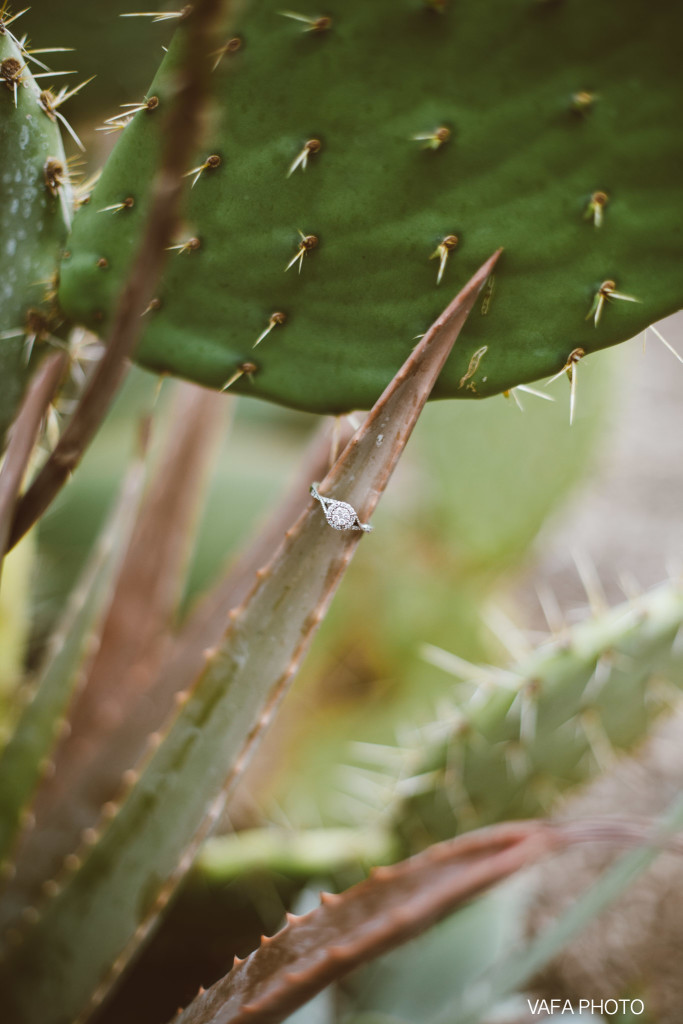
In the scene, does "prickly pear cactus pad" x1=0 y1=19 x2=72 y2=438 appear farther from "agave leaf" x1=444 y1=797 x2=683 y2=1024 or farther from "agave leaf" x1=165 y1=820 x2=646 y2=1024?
"agave leaf" x1=444 y1=797 x2=683 y2=1024

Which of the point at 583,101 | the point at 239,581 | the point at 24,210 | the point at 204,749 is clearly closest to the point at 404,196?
the point at 583,101

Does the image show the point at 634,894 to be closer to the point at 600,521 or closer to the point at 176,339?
the point at 176,339

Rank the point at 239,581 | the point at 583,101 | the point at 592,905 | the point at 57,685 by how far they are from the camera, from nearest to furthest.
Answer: the point at 583,101, the point at 592,905, the point at 57,685, the point at 239,581

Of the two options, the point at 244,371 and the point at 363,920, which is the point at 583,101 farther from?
the point at 363,920

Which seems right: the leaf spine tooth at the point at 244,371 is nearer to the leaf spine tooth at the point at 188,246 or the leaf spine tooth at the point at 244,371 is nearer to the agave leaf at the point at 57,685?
the leaf spine tooth at the point at 188,246

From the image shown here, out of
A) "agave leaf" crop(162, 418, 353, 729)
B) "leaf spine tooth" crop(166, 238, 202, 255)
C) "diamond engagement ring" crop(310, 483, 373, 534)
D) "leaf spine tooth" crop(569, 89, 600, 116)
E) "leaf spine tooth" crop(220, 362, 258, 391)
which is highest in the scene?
"leaf spine tooth" crop(569, 89, 600, 116)

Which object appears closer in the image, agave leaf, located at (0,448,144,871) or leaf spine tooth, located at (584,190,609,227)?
leaf spine tooth, located at (584,190,609,227)

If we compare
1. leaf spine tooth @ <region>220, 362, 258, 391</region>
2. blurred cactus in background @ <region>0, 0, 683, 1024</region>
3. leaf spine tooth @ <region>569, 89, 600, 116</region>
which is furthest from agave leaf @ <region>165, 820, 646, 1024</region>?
leaf spine tooth @ <region>569, 89, 600, 116</region>
